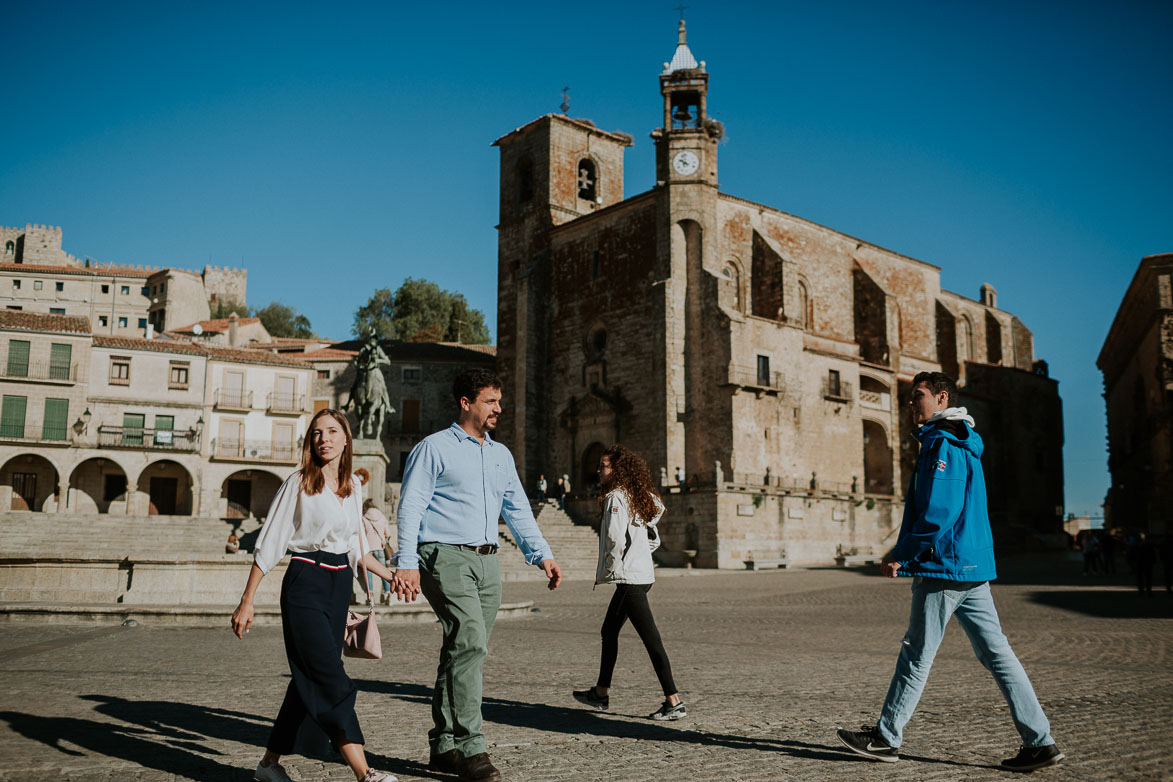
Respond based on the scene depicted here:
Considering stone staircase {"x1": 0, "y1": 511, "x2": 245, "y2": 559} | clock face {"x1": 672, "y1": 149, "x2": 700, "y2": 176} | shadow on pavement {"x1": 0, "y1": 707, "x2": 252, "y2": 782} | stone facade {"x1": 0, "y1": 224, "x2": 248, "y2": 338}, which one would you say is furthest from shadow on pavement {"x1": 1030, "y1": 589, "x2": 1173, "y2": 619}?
stone facade {"x1": 0, "y1": 224, "x2": 248, "y2": 338}

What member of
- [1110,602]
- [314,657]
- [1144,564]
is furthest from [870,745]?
[1144,564]

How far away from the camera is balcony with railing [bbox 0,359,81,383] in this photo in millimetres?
37719

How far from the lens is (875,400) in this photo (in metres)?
41.7

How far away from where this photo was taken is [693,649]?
964 cm

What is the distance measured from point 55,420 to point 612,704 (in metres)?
38.0

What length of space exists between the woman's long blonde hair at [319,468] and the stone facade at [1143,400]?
3689cm

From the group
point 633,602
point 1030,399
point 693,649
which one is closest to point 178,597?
point 693,649

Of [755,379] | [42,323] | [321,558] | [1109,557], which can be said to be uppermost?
[42,323]

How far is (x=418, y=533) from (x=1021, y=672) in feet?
9.39

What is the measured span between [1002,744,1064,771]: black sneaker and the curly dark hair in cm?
242

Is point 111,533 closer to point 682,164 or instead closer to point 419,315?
point 682,164

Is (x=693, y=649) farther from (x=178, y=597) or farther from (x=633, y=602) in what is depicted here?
(x=178, y=597)

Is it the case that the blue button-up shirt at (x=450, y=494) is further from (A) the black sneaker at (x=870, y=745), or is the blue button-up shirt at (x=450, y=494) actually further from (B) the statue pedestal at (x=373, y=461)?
(B) the statue pedestal at (x=373, y=461)

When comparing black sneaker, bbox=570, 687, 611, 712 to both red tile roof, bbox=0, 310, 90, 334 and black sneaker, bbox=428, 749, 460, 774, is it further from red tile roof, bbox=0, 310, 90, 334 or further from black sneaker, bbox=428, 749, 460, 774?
red tile roof, bbox=0, 310, 90, 334
